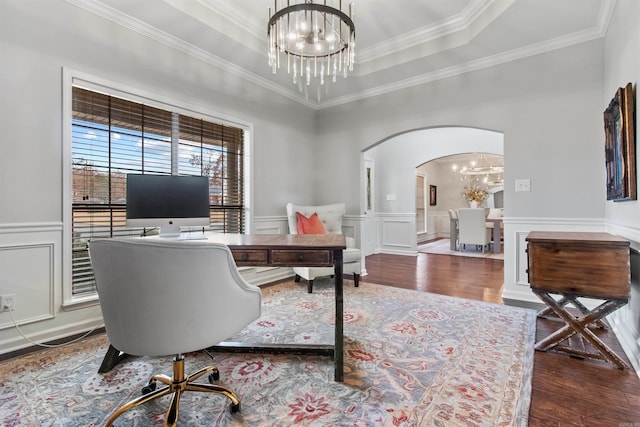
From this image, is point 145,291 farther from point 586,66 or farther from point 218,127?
point 586,66

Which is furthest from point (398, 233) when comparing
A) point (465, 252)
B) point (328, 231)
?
point (328, 231)

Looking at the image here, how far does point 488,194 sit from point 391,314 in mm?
8503

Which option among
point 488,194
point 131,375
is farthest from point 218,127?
point 488,194

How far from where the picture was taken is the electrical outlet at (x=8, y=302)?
2.08 metres

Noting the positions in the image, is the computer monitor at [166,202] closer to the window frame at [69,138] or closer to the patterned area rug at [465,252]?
the window frame at [69,138]

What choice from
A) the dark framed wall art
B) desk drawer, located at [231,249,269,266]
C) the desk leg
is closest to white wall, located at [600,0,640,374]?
the dark framed wall art

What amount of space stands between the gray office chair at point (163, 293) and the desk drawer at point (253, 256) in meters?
0.48

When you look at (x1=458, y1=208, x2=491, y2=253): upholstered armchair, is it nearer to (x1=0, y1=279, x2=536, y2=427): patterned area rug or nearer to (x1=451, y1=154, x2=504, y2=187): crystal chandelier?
(x1=451, y1=154, x2=504, y2=187): crystal chandelier

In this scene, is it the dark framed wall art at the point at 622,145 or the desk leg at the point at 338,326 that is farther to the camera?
the dark framed wall art at the point at 622,145

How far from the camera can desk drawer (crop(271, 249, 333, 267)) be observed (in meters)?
1.85

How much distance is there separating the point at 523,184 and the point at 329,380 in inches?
110

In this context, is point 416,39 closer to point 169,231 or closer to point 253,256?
point 253,256

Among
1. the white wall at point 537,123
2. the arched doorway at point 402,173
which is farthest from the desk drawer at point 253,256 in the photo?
the arched doorway at point 402,173

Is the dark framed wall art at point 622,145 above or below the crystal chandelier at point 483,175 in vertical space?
below
